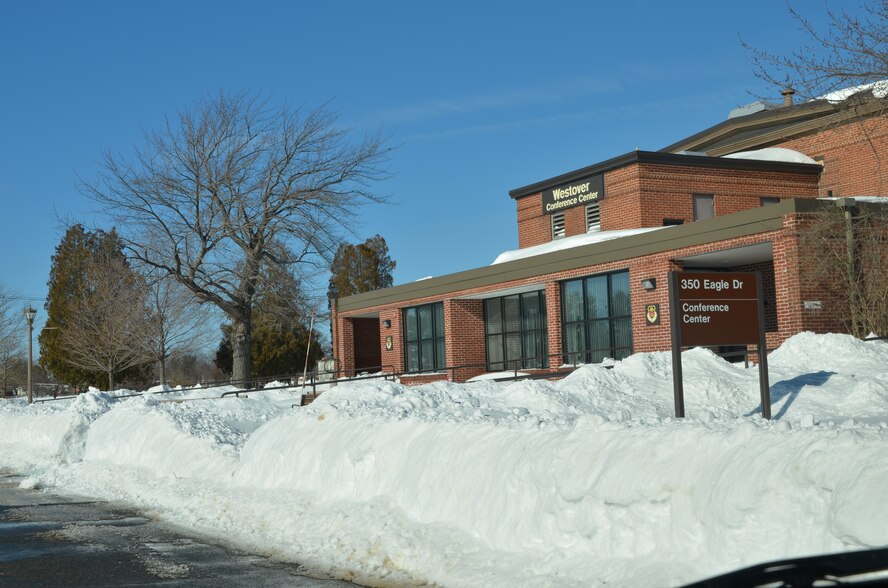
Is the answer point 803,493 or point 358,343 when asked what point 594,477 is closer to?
point 803,493

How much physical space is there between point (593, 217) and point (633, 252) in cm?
720

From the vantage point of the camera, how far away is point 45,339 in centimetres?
5575

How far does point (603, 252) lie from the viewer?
86.4ft

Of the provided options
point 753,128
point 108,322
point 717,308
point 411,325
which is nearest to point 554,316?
point 411,325

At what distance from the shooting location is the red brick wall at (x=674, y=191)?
3022 centimetres

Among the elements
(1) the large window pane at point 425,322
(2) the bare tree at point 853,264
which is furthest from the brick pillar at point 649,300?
(1) the large window pane at point 425,322

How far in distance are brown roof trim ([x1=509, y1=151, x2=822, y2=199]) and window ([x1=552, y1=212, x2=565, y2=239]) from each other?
1051 mm

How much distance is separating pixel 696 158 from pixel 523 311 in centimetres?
745

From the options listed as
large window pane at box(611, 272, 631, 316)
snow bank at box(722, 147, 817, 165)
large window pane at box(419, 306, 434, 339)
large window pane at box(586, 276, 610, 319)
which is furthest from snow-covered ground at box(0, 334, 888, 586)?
snow bank at box(722, 147, 817, 165)

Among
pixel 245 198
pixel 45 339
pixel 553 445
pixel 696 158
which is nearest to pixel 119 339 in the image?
pixel 45 339

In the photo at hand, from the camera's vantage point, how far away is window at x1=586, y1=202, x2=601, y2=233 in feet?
105

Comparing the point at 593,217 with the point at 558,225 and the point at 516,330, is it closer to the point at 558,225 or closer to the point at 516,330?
the point at 558,225

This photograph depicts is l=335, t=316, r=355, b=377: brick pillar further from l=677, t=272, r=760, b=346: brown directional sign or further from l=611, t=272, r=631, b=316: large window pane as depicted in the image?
l=677, t=272, r=760, b=346: brown directional sign

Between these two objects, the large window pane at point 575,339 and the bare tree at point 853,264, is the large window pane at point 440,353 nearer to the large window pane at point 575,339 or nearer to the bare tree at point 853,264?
the large window pane at point 575,339
